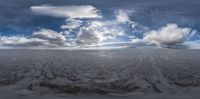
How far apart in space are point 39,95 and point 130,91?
64.0ft

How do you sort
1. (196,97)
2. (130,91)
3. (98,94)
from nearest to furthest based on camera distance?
1. (196,97)
2. (98,94)
3. (130,91)

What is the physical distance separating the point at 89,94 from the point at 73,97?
553cm

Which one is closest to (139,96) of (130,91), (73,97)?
(130,91)

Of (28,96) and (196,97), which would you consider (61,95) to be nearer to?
(28,96)

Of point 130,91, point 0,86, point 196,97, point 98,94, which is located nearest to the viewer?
point 196,97

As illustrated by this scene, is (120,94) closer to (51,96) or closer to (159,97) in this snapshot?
(159,97)

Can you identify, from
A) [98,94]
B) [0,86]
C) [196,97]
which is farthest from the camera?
[0,86]

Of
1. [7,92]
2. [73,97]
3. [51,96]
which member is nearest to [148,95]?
[73,97]

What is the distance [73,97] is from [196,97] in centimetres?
2192

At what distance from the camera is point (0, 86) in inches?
3007

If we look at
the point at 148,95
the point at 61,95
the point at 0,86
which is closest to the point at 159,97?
the point at 148,95

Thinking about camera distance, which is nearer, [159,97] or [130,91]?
[159,97]

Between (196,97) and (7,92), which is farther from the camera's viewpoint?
(7,92)

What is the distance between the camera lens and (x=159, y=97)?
5950 cm
